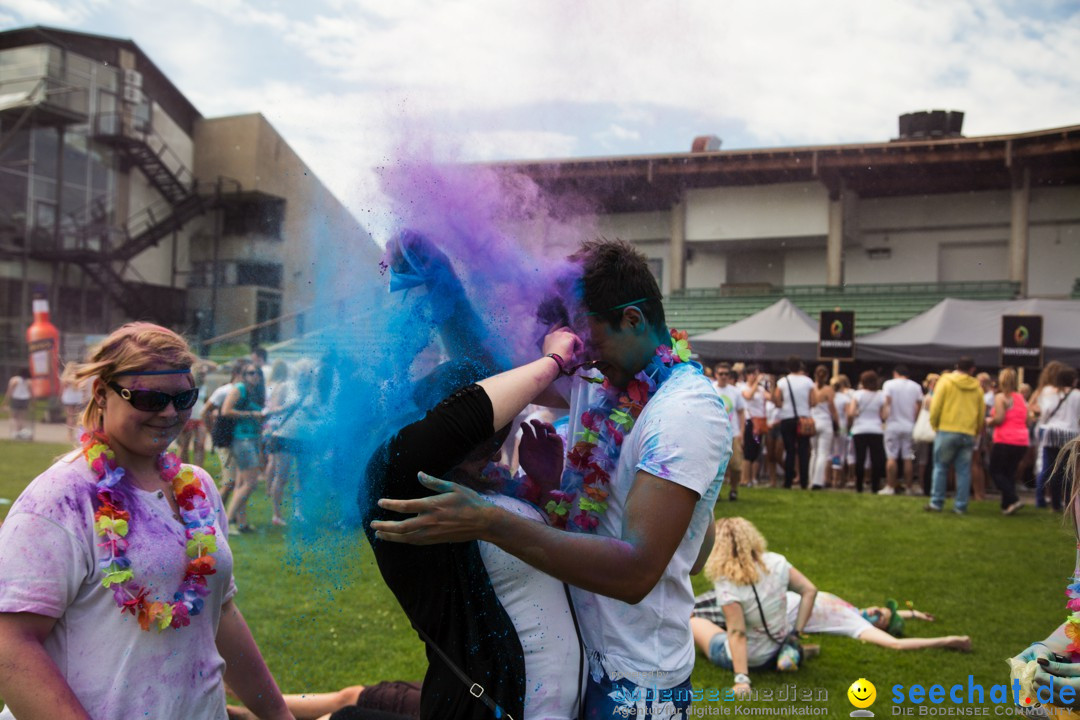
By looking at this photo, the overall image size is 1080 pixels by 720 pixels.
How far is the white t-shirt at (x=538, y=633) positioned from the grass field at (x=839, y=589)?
1.34 ft

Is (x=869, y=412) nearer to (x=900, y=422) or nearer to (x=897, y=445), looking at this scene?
(x=900, y=422)

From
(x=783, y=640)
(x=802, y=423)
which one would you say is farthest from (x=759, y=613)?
(x=802, y=423)

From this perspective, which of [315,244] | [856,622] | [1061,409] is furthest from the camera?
[1061,409]

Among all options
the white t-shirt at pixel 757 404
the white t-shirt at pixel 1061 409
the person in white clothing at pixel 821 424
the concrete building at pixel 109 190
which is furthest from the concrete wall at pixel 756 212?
the concrete building at pixel 109 190

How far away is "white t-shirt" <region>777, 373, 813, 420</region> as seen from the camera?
452 inches

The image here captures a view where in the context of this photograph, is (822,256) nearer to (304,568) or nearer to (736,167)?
(736,167)

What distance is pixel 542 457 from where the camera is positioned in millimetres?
2002

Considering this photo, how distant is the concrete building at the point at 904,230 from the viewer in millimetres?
12094

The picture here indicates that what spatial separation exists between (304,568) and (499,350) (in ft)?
2.47

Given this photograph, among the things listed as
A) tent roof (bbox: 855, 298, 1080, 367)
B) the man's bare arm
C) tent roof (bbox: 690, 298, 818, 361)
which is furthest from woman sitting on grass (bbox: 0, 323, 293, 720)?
tent roof (bbox: 855, 298, 1080, 367)

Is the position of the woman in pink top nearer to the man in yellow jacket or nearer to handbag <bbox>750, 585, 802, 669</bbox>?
the man in yellow jacket

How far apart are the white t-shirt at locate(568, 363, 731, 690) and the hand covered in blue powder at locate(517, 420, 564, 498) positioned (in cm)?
16

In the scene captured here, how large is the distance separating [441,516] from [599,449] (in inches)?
22.1

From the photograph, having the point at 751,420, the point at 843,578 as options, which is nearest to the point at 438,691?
the point at 843,578
